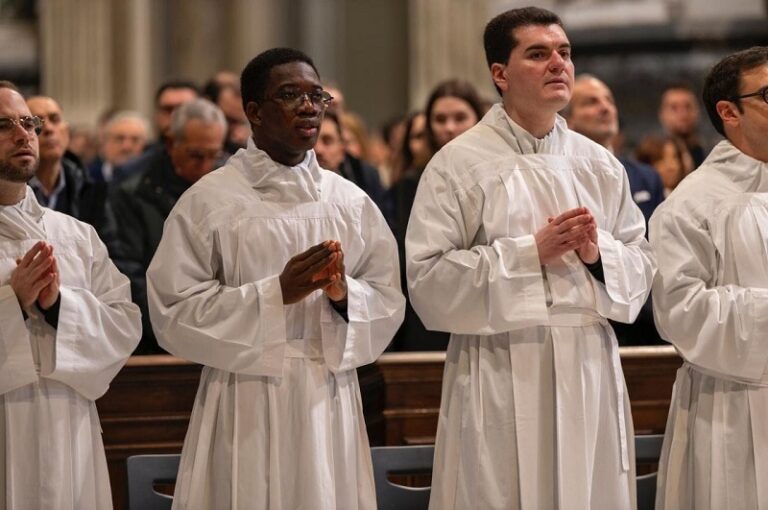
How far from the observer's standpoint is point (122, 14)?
1293 cm

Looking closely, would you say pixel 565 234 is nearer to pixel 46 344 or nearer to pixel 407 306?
pixel 46 344

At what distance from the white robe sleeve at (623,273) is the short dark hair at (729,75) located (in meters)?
0.55

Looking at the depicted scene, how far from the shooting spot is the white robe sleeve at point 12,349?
14.4ft

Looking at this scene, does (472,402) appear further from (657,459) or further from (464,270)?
(657,459)

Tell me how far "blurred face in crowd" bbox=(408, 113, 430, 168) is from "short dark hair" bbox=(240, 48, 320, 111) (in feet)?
6.77

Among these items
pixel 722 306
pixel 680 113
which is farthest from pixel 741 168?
pixel 680 113

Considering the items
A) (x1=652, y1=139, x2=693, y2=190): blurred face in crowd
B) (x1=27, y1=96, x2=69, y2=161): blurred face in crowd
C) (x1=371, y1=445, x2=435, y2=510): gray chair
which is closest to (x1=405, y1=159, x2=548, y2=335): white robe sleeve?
(x1=371, y1=445, x2=435, y2=510): gray chair

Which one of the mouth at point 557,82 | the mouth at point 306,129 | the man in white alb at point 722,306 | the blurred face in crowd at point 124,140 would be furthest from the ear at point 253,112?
the blurred face in crowd at point 124,140

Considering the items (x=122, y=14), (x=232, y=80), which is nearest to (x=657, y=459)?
(x=232, y=80)

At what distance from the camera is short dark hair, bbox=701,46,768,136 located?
188 inches

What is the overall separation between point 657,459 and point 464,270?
1302mm

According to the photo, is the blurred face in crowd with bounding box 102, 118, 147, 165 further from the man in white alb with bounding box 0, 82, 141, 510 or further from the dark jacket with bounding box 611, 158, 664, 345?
the man in white alb with bounding box 0, 82, 141, 510

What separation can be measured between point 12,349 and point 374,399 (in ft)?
5.56

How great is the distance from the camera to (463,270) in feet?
14.7
